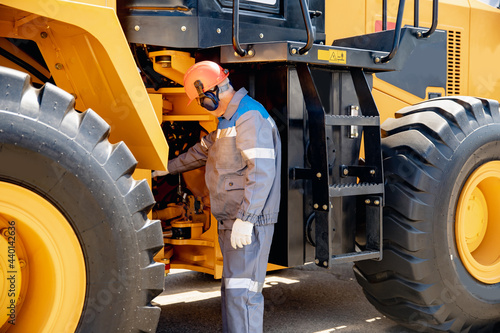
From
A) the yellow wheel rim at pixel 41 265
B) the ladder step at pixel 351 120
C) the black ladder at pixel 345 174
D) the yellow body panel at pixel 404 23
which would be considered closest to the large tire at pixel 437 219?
the black ladder at pixel 345 174

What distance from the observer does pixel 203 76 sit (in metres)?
3.35

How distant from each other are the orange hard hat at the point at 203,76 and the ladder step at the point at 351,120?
2.17 feet

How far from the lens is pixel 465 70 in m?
5.33

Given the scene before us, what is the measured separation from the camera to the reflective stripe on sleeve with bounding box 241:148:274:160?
331 centimetres

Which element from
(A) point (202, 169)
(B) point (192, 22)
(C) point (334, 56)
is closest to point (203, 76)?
(B) point (192, 22)

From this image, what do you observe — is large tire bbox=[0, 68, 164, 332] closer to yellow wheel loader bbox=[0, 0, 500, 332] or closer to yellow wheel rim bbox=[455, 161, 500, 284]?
yellow wheel loader bbox=[0, 0, 500, 332]

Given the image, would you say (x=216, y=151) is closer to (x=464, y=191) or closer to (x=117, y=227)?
(x=117, y=227)

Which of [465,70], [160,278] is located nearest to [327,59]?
[160,278]

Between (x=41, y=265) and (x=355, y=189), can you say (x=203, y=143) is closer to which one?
(x=355, y=189)

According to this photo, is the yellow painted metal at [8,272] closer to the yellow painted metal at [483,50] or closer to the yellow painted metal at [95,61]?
the yellow painted metal at [95,61]

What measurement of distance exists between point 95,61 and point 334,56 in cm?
139

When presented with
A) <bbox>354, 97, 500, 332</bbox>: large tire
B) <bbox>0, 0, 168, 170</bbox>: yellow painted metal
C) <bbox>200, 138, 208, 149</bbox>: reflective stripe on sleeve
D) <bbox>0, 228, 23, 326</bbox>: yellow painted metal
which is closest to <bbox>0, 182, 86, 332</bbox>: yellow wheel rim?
<bbox>0, 228, 23, 326</bbox>: yellow painted metal

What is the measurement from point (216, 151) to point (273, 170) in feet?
1.25

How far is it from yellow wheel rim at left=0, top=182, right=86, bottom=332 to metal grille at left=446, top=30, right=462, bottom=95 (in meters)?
3.76
